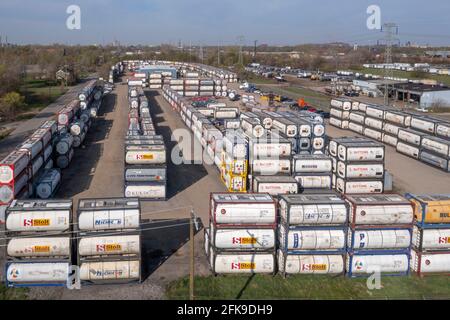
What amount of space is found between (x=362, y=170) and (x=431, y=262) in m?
7.13

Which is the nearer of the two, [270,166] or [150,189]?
[150,189]

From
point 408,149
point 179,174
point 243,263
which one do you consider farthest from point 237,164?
point 408,149

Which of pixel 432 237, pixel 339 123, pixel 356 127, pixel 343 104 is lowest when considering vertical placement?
pixel 432 237

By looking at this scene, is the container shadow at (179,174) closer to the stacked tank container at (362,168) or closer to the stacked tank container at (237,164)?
the stacked tank container at (237,164)

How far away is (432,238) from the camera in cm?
1172

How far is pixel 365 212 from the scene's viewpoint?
11.4m

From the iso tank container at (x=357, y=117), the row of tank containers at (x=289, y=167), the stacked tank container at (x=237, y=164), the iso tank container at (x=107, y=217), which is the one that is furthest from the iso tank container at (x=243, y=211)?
the iso tank container at (x=357, y=117)

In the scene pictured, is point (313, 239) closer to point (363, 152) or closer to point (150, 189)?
point (150, 189)

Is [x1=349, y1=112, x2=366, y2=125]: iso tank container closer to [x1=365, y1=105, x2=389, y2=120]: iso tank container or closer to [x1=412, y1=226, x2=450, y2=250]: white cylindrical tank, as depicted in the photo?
[x1=365, y1=105, x2=389, y2=120]: iso tank container

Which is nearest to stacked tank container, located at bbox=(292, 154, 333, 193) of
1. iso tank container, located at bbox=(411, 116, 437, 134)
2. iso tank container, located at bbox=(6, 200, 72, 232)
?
iso tank container, located at bbox=(6, 200, 72, 232)

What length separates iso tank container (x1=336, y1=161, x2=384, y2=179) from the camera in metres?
18.5

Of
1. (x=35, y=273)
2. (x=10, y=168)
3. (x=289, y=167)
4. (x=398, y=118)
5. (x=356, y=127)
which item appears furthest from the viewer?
(x=356, y=127)

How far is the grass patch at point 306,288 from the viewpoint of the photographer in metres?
10.7

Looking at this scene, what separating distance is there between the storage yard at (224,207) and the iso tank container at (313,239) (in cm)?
2
